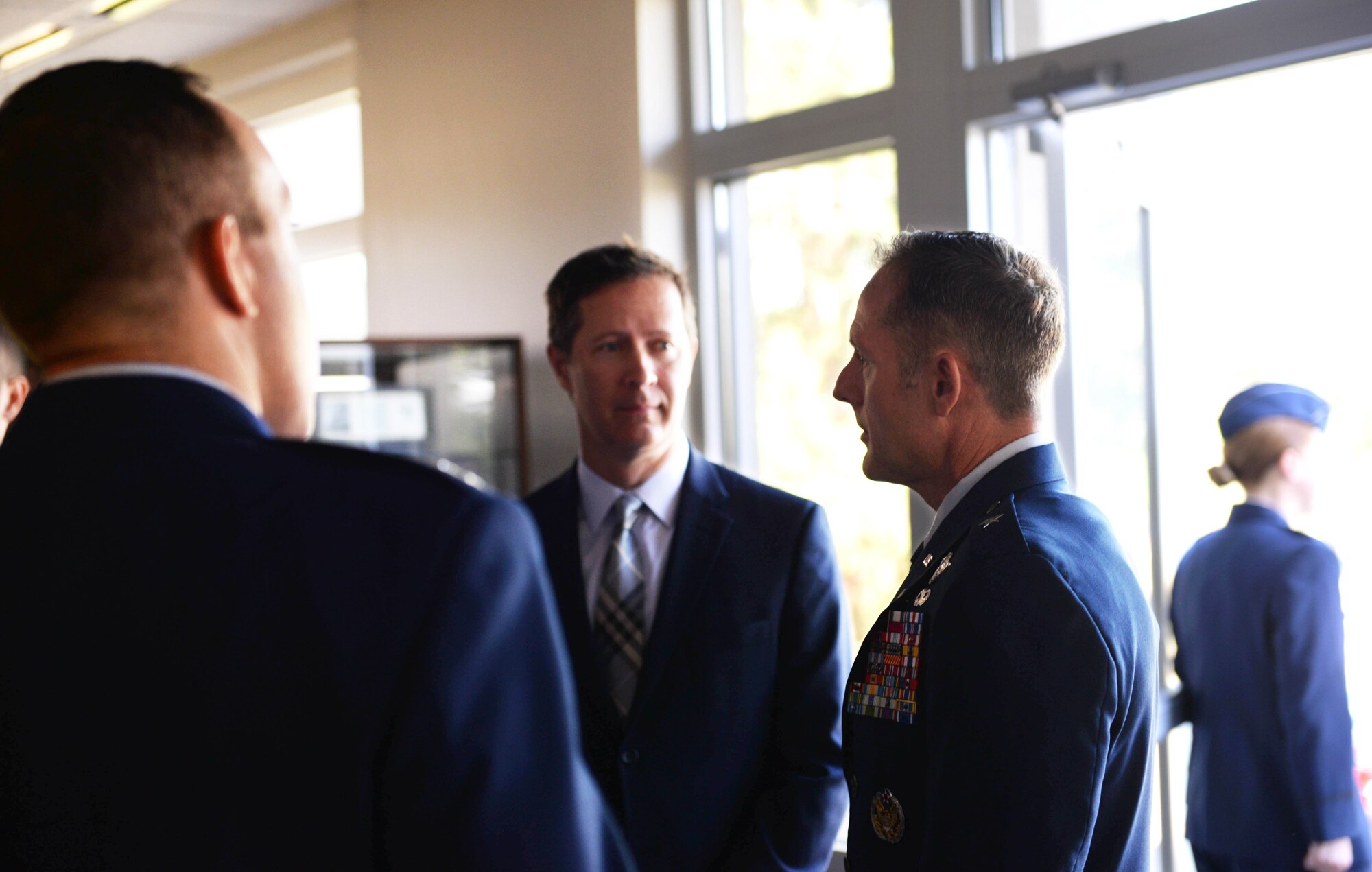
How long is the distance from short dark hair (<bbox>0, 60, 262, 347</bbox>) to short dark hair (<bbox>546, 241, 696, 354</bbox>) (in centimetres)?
151

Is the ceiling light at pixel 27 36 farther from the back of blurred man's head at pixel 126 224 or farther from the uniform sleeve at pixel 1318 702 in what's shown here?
the uniform sleeve at pixel 1318 702

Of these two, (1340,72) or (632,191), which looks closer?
(1340,72)

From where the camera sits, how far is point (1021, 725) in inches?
44.8

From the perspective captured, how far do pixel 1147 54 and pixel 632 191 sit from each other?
4.96ft

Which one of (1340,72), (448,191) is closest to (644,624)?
(1340,72)

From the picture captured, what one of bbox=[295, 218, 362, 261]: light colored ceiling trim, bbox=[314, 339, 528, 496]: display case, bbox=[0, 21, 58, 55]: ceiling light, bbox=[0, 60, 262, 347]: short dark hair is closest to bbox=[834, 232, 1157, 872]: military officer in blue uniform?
bbox=[0, 60, 262, 347]: short dark hair

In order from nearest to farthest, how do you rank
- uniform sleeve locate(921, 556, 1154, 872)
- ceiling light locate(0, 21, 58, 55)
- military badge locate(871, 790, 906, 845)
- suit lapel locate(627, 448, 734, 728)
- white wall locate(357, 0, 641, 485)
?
uniform sleeve locate(921, 556, 1154, 872)
military badge locate(871, 790, 906, 845)
suit lapel locate(627, 448, 734, 728)
white wall locate(357, 0, 641, 485)
ceiling light locate(0, 21, 58, 55)

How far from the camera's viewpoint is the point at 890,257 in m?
1.59

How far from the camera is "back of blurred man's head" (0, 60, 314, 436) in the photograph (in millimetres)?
735

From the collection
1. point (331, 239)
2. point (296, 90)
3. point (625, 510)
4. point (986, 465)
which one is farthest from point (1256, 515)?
point (296, 90)

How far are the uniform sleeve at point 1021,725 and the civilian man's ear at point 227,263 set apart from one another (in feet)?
2.66

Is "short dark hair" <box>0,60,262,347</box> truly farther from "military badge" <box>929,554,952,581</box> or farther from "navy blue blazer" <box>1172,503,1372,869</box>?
"navy blue blazer" <box>1172,503,1372,869</box>

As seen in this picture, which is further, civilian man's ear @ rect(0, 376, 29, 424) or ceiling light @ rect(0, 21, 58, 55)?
ceiling light @ rect(0, 21, 58, 55)

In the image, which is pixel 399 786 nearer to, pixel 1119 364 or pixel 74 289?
pixel 74 289
